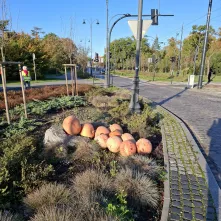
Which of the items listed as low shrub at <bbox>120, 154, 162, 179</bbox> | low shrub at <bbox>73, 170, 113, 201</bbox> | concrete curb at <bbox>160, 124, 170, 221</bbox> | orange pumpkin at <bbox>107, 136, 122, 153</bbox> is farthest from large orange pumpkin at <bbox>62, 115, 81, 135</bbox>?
concrete curb at <bbox>160, 124, 170, 221</bbox>

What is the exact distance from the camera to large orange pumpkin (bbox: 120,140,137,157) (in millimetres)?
4070

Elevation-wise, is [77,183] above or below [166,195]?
above

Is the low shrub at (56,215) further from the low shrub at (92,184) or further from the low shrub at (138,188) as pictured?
the low shrub at (138,188)

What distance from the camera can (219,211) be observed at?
269cm

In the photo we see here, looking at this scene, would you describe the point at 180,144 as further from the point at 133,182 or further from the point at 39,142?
the point at 39,142

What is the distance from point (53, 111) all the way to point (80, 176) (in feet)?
16.5

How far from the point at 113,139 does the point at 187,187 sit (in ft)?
5.52

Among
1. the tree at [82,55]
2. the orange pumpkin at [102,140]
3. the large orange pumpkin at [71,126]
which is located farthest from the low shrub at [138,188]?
the tree at [82,55]

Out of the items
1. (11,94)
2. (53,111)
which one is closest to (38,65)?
(11,94)

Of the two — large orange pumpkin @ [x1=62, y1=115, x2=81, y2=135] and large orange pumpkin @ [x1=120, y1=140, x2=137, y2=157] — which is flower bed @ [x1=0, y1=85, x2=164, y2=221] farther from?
large orange pumpkin @ [x1=62, y1=115, x2=81, y2=135]

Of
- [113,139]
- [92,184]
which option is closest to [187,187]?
[92,184]

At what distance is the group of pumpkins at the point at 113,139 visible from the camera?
13.6 ft

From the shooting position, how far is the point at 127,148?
13.4 ft

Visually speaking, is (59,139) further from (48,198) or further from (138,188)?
(138,188)
